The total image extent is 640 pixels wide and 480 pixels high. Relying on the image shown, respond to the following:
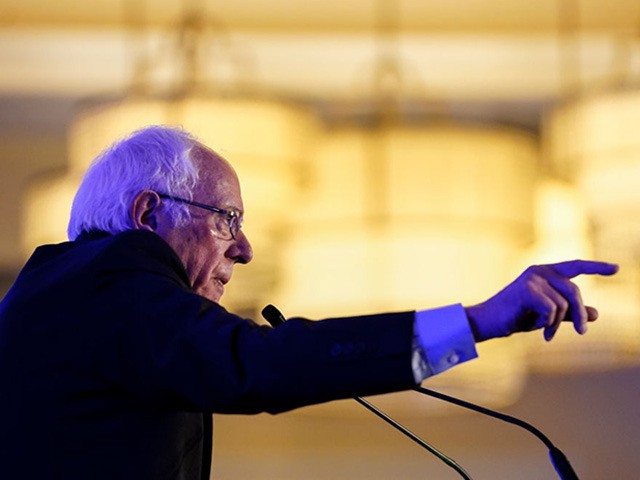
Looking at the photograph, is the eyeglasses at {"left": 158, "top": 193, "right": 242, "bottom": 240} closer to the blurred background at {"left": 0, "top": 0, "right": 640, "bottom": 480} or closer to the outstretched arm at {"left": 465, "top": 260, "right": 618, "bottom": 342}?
the outstretched arm at {"left": 465, "top": 260, "right": 618, "bottom": 342}

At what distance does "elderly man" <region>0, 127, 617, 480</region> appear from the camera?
4.55ft

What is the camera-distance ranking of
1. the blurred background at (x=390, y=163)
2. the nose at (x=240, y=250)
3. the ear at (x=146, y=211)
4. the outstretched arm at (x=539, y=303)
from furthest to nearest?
the blurred background at (x=390, y=163), the nose at (x=240, y=250), the ear at (x=146, y=211), the outstretched arm at (x=539, y=303)

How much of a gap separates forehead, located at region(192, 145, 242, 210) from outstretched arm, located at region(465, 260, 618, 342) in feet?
1.68

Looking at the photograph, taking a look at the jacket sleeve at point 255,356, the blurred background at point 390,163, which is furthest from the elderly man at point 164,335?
the blurred background at point 390,163

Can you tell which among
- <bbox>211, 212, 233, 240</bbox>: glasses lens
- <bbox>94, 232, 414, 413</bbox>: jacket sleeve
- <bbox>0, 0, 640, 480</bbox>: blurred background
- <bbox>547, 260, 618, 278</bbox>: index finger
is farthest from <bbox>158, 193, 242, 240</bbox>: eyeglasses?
<bbox>0, 0, 640, 480</bbox>: blurred background

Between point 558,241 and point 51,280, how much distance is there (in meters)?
3.66

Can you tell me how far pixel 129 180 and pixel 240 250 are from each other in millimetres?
195

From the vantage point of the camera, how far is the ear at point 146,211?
5.66ft

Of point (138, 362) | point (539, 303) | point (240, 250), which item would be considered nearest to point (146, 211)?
point (240, 250)

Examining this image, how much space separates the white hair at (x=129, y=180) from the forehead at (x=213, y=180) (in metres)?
0.01

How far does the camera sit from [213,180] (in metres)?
1.79

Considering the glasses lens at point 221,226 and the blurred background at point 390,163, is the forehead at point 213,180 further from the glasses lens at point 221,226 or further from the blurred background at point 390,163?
the blurred background at point 390,163

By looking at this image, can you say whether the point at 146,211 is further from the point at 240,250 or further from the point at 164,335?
the point at 164,335

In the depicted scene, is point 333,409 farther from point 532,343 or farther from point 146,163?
point 146,163
